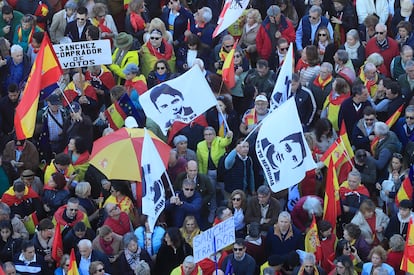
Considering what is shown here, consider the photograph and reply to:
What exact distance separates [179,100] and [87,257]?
8.39 ft

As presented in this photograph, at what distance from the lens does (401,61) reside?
2402 centimetres

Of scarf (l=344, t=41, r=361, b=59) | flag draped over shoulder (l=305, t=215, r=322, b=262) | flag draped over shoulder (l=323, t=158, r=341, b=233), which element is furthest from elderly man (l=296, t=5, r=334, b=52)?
flag draped over shoulder (l=305, t=215, r=322, b=262)

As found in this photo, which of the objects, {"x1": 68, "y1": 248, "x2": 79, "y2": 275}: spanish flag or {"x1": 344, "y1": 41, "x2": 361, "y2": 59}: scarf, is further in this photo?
{"x1": 344, "y1": 41, "x2": 361, "y2": 59}: scarf

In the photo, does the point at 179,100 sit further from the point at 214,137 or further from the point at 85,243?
the point at 85,243

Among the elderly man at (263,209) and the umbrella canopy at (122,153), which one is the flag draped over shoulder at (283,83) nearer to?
the elderly man at (263,209)

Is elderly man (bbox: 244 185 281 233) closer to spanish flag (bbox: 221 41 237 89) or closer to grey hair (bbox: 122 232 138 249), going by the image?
grey hair (bbox: 122 232 138 249)

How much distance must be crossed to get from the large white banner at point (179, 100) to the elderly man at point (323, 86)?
7.55 ft

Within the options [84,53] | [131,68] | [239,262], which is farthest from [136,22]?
[239,262]

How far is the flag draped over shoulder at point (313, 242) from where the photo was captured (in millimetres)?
20500

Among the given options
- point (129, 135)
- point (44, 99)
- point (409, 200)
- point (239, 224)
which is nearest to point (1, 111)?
point (44, 99)

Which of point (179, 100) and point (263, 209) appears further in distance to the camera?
point (179, 100)

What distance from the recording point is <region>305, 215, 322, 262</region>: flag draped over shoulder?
20500mm

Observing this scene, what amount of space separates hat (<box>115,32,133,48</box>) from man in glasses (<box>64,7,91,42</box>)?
611mm

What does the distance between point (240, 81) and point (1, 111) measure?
3.27 meters
